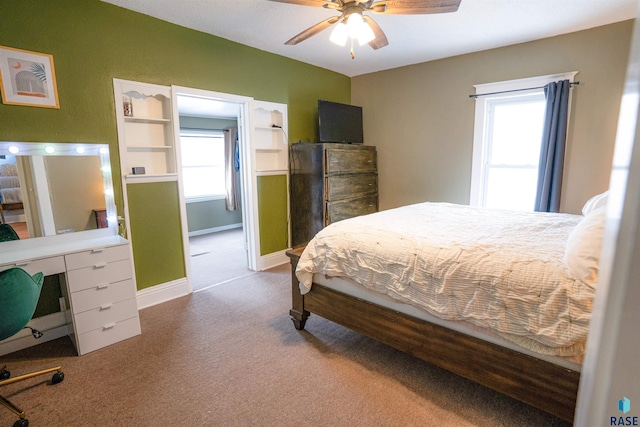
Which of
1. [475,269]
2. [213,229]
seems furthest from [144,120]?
[213,229]

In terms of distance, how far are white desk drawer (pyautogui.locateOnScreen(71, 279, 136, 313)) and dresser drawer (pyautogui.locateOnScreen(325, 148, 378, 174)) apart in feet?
7.59

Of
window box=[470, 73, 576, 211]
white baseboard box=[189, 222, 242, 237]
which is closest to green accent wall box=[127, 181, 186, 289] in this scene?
white baseboard box=[189, 222, 242, 237]

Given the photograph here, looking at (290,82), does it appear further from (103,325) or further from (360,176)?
(103,325)

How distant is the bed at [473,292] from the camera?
4.42ft

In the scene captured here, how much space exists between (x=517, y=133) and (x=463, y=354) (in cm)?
296

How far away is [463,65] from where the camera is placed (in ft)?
12.4

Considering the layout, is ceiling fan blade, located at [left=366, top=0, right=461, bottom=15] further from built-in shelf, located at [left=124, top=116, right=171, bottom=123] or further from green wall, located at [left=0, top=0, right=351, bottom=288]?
built-in shelf, located at [left=124, top=116, right=171, bottom=123]

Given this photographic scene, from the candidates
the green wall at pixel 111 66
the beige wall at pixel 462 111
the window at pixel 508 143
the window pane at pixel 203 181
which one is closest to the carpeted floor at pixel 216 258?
the green wall at pixel 111 66

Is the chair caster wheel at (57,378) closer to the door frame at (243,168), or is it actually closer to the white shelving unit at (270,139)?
the door frame at (243,168)

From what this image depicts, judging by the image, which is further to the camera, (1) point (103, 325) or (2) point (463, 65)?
(2) point (463, 65)

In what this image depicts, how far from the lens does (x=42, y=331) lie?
2387 millimetres

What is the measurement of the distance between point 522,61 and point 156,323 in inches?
176

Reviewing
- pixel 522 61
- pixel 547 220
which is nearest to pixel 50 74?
pixel 547 220

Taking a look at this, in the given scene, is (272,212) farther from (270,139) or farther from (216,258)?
(216,258)
